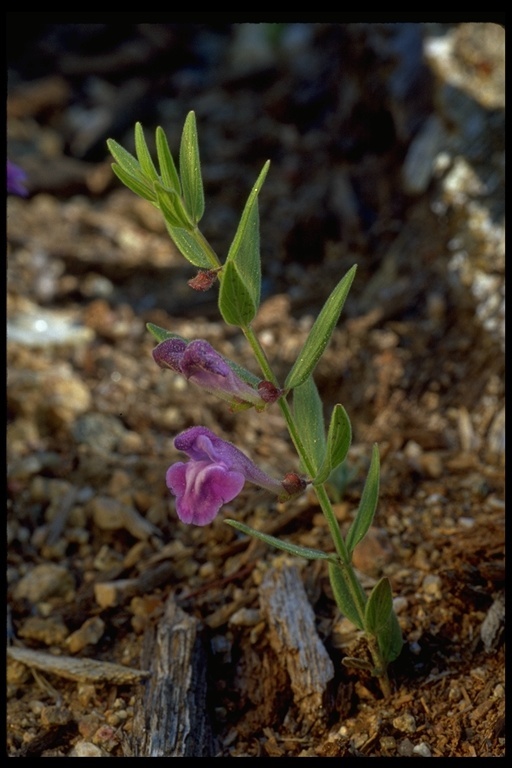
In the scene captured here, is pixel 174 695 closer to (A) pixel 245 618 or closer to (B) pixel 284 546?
(A) pixel 245 618

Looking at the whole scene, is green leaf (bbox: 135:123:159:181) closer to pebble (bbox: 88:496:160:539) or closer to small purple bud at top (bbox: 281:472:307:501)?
small purple bud at top (bbox: 281:472:307:501)

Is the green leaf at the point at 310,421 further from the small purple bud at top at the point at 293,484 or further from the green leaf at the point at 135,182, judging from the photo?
the green leaf at the point at 135,182

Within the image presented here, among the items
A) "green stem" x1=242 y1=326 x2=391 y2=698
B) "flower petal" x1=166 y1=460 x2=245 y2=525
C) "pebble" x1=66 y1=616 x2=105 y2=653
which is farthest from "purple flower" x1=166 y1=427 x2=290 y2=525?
"pebble" x1=66 y1=616 x2=105 y2=653

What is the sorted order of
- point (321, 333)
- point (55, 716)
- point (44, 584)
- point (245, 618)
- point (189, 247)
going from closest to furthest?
point (321, 333)
point (189, 247)
point (55, 716)
point (245, 618)
point (44, 584)

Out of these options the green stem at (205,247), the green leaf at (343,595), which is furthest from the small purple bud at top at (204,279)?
the green leaf at (343,595)

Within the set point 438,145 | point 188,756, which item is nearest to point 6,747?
point 188,756

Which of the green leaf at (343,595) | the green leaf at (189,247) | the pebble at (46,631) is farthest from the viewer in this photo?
the pebble at (46,631)

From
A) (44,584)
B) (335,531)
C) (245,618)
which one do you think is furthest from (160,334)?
(44,584)
